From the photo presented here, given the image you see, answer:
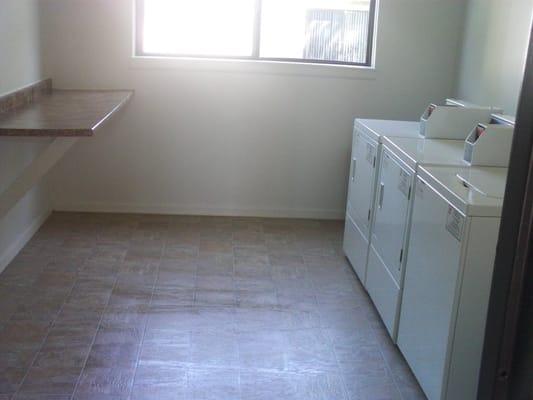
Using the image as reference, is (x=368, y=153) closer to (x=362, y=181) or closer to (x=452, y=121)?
(x=362, y=181)

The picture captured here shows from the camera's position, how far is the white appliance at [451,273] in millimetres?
2258

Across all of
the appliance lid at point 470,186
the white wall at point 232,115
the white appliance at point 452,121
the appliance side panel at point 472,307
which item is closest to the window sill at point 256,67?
the white wall at point 232,115

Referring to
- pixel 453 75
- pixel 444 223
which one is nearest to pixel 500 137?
pixel 444 223

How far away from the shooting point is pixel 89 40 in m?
4.66

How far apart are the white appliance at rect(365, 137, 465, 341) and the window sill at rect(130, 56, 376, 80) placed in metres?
1.49

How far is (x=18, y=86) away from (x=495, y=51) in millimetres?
2873

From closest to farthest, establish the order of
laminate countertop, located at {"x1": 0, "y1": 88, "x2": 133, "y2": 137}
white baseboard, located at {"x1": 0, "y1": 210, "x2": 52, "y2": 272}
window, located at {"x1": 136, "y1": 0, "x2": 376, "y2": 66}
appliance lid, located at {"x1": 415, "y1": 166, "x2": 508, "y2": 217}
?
appliance lid, located at {"x1": 415, "y1": 166, "x2": 508, "y2": 217}
laminate countertop, located at {"x1": 0, "y1": 88, "x2": 133, "y2": 137}
white baseboard, located at {"x1": 0, "y1": 210, "x2": 52, "y2": 272}
window, located at {"x1": 136, "y1": 0, "x2": 376, "y2": 66}

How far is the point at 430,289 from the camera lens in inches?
101

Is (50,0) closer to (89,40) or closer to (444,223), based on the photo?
(89,40)

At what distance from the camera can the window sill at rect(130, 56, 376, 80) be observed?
472 centimetres

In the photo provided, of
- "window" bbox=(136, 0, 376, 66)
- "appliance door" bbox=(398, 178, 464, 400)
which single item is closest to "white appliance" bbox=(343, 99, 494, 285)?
"appliance door" bbox=(398, 178, 464, 400)

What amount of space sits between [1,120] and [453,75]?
3.16 metres

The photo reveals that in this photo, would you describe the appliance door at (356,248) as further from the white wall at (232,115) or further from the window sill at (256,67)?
the window sill at (256,67)

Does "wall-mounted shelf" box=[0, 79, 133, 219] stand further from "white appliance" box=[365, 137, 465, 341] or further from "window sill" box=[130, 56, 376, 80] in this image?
"white appliance" box=[365, 137, 465, 341]
